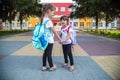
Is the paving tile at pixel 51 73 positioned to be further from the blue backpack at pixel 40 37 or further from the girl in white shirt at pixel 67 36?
the blue backpack at pixel 40 37

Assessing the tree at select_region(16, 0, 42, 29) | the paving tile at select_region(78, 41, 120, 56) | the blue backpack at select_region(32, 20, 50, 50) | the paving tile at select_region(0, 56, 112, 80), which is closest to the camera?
the paving tile at select_region(0, 56, 112, 80)

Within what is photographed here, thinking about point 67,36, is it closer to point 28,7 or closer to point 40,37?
point 40,37

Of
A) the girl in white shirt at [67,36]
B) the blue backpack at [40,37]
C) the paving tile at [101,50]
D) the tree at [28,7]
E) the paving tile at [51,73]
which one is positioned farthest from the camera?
the tree at [28,7]

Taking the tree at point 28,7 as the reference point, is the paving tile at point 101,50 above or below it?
below

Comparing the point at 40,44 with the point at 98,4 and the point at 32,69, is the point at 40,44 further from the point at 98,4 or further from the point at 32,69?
the point at 98,4

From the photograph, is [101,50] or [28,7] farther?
[28,7]

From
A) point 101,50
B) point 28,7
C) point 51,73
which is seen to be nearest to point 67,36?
point 51,73

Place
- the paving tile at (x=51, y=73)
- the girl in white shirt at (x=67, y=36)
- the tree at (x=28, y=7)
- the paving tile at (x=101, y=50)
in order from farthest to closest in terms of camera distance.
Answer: the tree at (x=28, y=7) → the paving tile at (x=101, y=50) → the girl in white shirt at (x=67, y=36) → the paving tile at (x=51, y=73)

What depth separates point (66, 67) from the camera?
360 inches

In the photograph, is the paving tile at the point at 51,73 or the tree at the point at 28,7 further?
the tree at the point at 28,7

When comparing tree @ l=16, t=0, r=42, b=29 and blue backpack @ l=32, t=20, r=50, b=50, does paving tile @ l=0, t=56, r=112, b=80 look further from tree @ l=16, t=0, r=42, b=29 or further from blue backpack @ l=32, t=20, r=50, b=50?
tree @ l=16, t=0, r=42, b=29

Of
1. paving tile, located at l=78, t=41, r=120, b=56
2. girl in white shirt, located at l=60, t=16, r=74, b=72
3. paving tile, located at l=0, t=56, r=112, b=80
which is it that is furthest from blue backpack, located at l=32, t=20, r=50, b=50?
paving tile, located at l=78, t=41, r=120, b=56

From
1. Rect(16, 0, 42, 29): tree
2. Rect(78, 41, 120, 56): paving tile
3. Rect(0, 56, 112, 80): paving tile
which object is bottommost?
Rect(78, 41, 120, 56): paving tile

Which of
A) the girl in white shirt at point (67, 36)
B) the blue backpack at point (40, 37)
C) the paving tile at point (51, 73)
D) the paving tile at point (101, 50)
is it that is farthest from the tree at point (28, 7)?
the blue backpack at point (40, 37)
